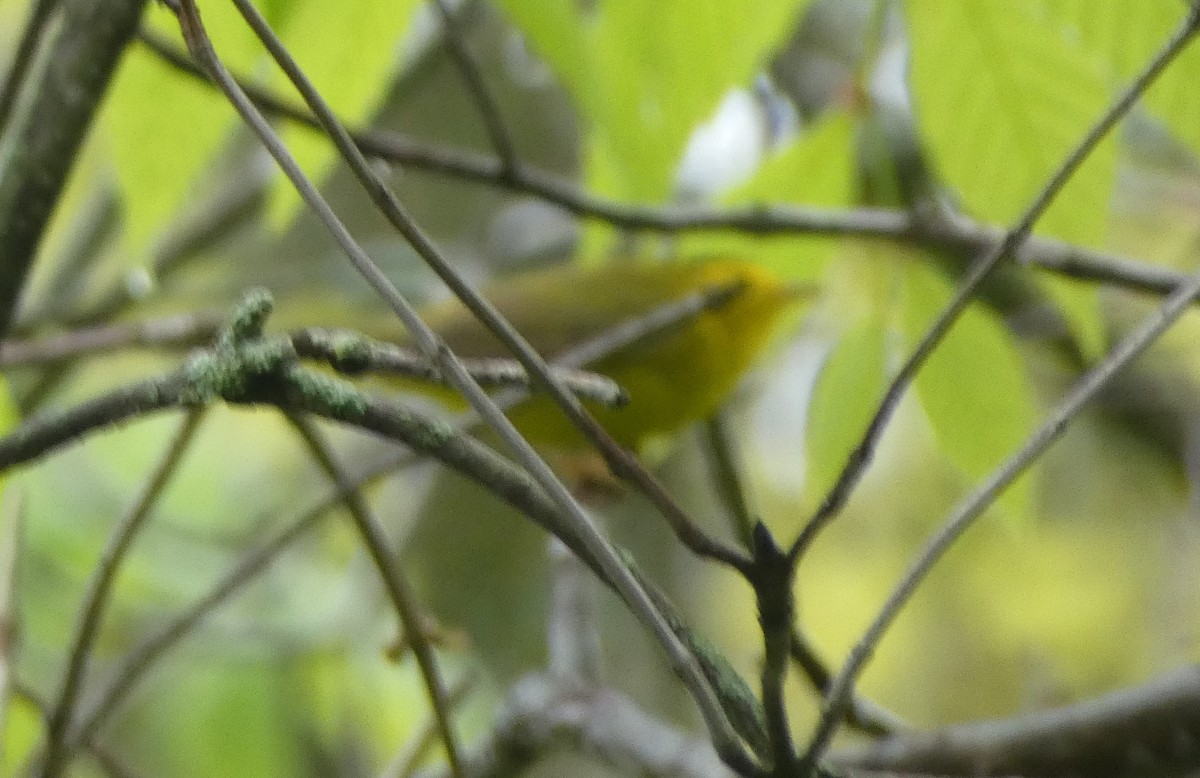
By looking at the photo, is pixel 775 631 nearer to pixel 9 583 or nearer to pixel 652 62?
pixel 652 62

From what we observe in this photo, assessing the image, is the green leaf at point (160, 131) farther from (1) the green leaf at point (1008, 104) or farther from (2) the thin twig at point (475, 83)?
(1) the green leaf at point (1008, 104)

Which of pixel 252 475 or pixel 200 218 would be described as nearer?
pixel 200 218

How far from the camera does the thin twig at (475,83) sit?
61 centimetres

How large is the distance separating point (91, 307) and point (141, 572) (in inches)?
26.6

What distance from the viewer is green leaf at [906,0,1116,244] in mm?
511

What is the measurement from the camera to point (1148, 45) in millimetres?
481

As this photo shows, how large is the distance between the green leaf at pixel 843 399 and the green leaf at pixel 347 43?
10.3 inches

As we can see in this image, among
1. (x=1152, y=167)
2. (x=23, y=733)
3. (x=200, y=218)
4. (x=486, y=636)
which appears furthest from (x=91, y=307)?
(x=1152, y=167)

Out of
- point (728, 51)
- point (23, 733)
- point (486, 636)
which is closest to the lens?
point (728, 51)

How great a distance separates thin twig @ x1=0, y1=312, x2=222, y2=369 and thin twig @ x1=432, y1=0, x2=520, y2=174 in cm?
20

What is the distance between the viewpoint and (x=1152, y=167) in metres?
1.70

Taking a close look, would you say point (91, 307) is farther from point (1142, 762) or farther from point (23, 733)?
point (1142, 762)

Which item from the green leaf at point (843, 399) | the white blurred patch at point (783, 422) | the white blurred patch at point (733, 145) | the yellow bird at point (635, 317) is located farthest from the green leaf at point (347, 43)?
the white blurred patch at point (783, 422)

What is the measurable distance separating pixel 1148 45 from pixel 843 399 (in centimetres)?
21
